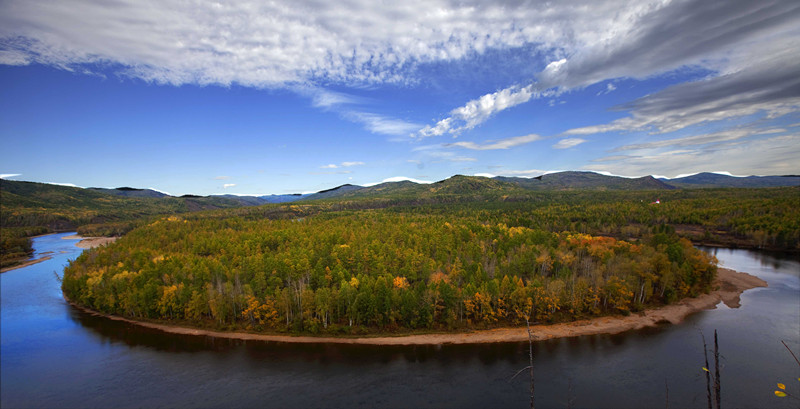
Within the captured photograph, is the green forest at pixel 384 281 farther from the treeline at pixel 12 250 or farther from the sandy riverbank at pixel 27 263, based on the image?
the treeline at pixel 12 250

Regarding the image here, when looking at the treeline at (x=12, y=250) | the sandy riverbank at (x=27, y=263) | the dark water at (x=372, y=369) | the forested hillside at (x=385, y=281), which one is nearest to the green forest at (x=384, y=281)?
the forested hillside at (x=385, y=281)

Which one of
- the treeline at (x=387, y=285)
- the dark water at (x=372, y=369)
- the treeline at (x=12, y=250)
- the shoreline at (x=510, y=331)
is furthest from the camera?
the treeline at (x=12, y=250)

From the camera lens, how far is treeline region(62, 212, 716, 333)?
51656mm

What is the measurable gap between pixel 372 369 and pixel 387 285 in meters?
14.7

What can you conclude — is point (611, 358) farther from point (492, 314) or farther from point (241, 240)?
point (241, 240)

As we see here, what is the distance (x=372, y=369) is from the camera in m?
41.6

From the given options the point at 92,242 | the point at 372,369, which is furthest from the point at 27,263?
the point at 372,369

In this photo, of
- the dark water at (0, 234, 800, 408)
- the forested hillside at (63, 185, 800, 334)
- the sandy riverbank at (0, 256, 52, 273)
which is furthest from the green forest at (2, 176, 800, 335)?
the sandy riverbank at (0, 256, 52, 273)

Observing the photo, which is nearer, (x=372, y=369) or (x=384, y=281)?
(x=372, y=369)

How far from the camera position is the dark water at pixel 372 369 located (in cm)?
3488

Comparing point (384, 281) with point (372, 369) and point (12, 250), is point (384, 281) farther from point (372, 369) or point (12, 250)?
point (12, 250)

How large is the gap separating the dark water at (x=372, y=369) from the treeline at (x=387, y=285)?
202 inches

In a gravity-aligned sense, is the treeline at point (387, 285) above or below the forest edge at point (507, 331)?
above

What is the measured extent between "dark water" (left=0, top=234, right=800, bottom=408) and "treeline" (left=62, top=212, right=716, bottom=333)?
513 cm
